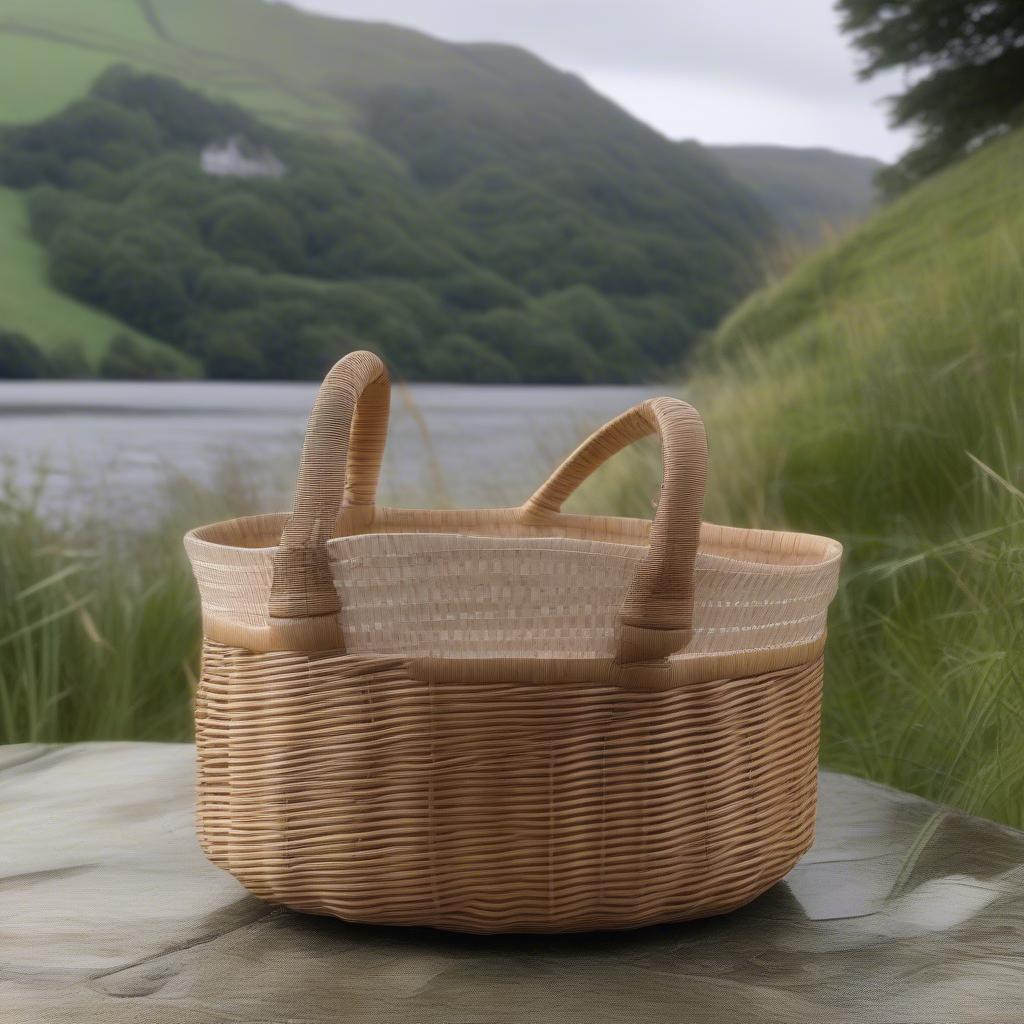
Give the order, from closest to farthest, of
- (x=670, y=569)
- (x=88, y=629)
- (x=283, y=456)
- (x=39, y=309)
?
(x=670, y=569) < (x=88, y=629) < (x=283, y=456) < (x=39, y=309)

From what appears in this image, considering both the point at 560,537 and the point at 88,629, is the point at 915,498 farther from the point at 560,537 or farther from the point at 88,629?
the point at 88,629

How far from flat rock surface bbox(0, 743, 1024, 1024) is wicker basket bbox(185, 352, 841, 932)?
0.04 m

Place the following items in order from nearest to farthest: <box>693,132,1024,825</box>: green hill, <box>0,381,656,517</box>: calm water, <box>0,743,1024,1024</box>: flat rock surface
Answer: <box>0,743,1024,1024</box>: flat rock surface
<box>693,132,1024,825</box>: green hill
<box>0,381,656,517</box>: calm water

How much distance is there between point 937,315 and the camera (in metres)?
2.36

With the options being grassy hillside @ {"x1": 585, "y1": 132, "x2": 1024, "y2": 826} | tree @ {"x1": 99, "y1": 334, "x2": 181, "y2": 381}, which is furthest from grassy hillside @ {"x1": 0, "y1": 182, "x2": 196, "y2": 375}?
grassy hillside @ {"x1": 585, "y1": 132, "x2": 1024, "y2": 826}

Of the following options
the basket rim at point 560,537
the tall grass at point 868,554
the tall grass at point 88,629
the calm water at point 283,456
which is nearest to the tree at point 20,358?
the calm water at point 283,456

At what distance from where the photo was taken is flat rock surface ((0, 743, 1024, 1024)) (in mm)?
793

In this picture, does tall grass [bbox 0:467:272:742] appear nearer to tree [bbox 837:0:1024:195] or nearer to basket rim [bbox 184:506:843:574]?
basket rim [bbox 184:506:843:574]

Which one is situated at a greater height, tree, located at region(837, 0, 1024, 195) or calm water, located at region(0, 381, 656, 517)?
tree, located at region(837, 0, 1024, 195)

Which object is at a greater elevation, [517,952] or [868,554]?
[868,554]

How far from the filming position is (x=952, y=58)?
7258 millimetres

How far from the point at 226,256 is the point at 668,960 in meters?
7.47

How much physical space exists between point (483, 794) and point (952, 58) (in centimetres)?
757

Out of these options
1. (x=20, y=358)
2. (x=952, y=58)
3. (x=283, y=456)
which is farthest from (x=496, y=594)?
(x=952, y=58)
